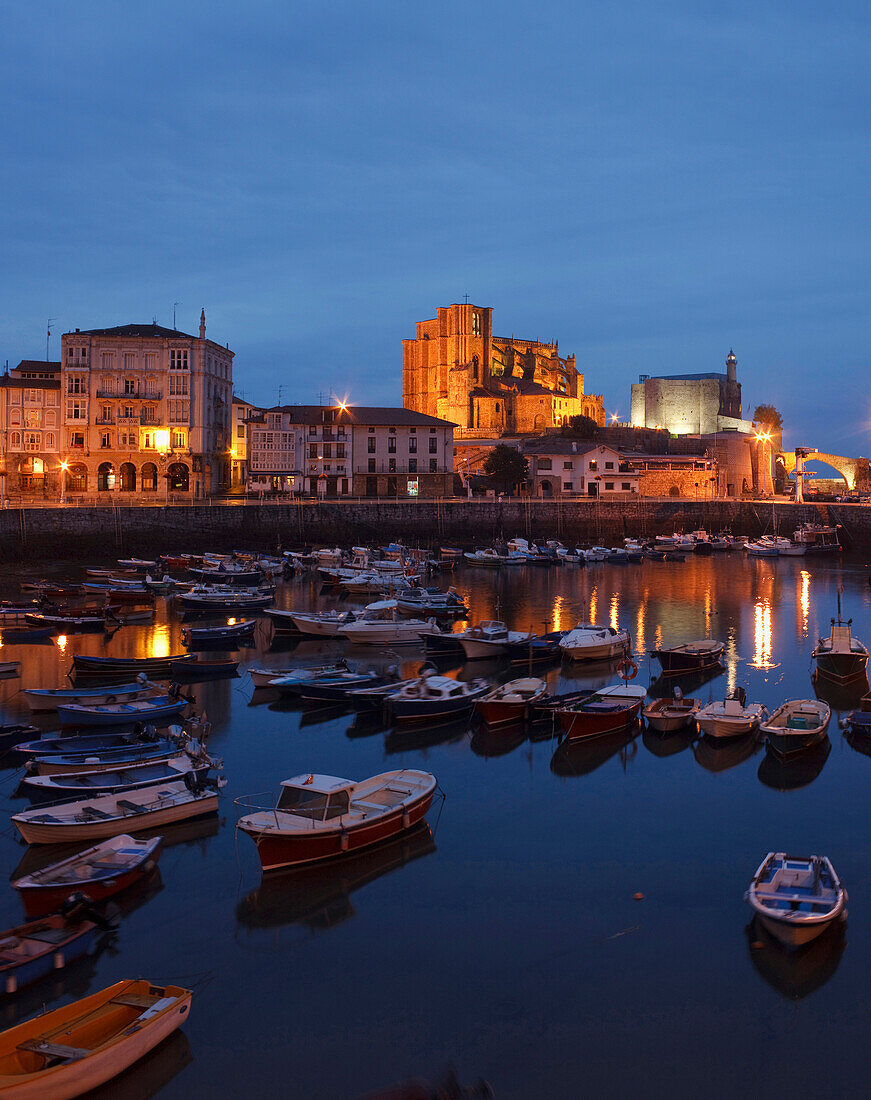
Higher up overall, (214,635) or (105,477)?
(105,477)

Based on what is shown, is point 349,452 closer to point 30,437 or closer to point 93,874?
point 30,437

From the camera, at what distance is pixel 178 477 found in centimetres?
7294

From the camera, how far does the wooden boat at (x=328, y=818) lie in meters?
14.6

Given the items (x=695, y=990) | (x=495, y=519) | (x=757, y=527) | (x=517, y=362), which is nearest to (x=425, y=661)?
(x=695, y=990)

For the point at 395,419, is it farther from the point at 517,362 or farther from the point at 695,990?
the point at 695,990

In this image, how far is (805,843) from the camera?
52.5 ft

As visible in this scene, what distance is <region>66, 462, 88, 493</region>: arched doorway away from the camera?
70.1 m

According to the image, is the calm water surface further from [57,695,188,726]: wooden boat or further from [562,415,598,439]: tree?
[562,415,598,439]: tree

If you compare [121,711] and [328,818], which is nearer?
[328,818]

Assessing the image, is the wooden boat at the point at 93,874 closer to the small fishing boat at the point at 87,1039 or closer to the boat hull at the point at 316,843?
the boat hull at the point at 316,843

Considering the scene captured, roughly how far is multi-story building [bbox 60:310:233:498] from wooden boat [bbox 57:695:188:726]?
48.5 meters

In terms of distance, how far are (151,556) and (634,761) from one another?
4528 cm

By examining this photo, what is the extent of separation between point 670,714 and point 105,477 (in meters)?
58.6

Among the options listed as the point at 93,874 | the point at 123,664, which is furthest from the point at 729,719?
the point at 123,664
